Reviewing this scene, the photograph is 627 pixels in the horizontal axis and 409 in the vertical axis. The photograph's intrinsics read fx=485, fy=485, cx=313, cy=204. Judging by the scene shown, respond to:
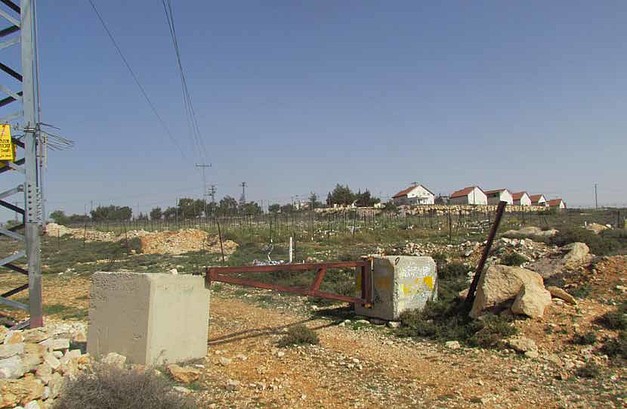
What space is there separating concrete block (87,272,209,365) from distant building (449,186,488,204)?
92494mm

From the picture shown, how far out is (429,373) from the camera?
7133 mm

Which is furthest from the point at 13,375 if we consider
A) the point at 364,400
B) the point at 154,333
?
the point at 364,400

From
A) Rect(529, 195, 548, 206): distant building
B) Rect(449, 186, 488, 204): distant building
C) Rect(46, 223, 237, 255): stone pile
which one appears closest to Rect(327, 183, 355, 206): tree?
Rect(449, 186, 488, 204): distant building

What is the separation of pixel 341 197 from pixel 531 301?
85335mm

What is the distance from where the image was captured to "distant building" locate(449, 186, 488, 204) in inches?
3772

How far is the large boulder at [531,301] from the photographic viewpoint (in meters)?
8.77

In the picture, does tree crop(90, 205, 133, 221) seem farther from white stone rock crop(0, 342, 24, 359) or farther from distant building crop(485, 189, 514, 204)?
white stone rock crop(0, 342, 24, 359)

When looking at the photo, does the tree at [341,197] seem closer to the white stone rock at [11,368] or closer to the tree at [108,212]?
the tree at [108,212]

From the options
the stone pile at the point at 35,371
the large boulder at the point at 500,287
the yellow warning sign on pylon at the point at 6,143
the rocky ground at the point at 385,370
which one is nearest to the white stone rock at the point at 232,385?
the rocky ground at the point at 385,370

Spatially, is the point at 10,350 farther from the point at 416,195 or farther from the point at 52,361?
the point at 416,195

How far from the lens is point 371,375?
23.0ft

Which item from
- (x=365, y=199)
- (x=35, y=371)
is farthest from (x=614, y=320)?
(x=365, y=199)

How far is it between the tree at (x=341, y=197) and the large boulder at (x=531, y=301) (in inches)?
3277

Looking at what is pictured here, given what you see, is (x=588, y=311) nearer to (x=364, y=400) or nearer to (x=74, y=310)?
(x=364, y=400)
